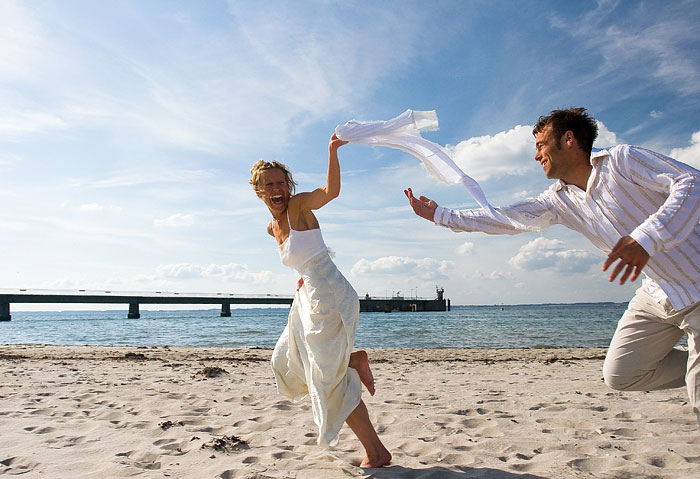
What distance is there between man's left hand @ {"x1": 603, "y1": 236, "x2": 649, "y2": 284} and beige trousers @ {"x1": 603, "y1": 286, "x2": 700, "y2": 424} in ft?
2.55

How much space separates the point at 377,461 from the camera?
3.12m

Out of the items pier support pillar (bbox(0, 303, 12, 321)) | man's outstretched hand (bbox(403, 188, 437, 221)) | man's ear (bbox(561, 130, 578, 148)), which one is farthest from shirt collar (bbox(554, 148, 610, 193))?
pier support pillar (bbox(0, 303, 12, 321))

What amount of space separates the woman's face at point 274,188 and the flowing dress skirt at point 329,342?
47 cm

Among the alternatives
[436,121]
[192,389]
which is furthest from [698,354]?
[192,389]

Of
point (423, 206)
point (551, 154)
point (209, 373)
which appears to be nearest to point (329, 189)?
point (423, 206)

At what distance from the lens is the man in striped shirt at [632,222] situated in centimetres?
219

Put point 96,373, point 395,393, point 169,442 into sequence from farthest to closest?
point 96,373 → point 395,393 → point 169,442

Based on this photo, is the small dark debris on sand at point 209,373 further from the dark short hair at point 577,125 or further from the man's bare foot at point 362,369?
the dark short hair at point 577,125

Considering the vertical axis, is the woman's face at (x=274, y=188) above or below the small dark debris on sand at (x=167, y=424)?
above

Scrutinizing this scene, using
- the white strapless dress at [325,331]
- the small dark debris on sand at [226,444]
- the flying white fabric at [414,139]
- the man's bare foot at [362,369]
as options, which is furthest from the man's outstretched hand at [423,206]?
the small dark debris on sand at [226,444]

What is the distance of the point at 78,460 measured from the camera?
10.6 feet

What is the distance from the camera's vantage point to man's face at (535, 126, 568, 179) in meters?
2.80

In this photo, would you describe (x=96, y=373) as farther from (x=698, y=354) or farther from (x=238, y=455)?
(x=698, y=354)

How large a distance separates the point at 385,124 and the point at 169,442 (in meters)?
2.95
